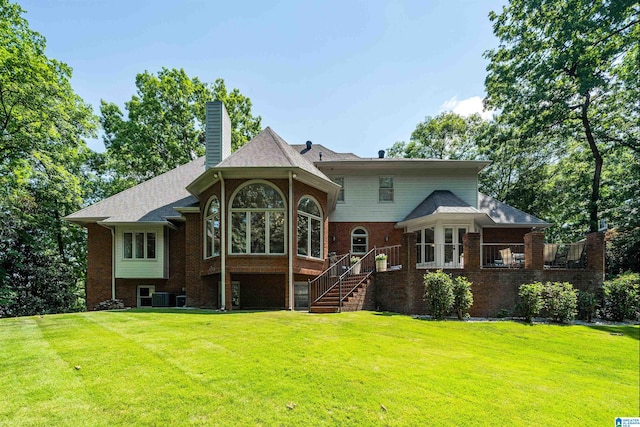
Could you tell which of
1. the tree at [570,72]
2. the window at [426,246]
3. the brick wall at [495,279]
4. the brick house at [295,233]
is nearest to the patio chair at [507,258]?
the brick house at [295,233]

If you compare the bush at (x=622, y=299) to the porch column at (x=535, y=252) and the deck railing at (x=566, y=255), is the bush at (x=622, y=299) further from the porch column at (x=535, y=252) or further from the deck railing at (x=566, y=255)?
the porch column at (x=535, y=252)

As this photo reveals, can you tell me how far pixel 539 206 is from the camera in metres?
24.7

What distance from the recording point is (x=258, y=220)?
1198 centimetres

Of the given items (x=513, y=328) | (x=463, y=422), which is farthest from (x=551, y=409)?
(x=513, y=328)

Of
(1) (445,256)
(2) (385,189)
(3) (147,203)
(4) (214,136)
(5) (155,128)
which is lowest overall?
(1) (445,256)

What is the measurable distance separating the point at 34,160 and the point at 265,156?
12515mm

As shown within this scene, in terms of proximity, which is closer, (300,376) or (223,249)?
(300,376)

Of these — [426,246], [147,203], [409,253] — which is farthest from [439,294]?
[147,203]

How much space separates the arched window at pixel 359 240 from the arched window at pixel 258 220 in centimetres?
622

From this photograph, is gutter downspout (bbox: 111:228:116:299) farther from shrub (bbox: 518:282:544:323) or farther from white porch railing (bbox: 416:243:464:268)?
shrub (bbox: 518:282:544:323)

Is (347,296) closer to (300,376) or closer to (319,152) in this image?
(300,376)

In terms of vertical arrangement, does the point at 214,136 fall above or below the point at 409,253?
above

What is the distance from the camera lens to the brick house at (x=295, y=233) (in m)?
11.7

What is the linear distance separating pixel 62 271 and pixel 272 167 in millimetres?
17696
